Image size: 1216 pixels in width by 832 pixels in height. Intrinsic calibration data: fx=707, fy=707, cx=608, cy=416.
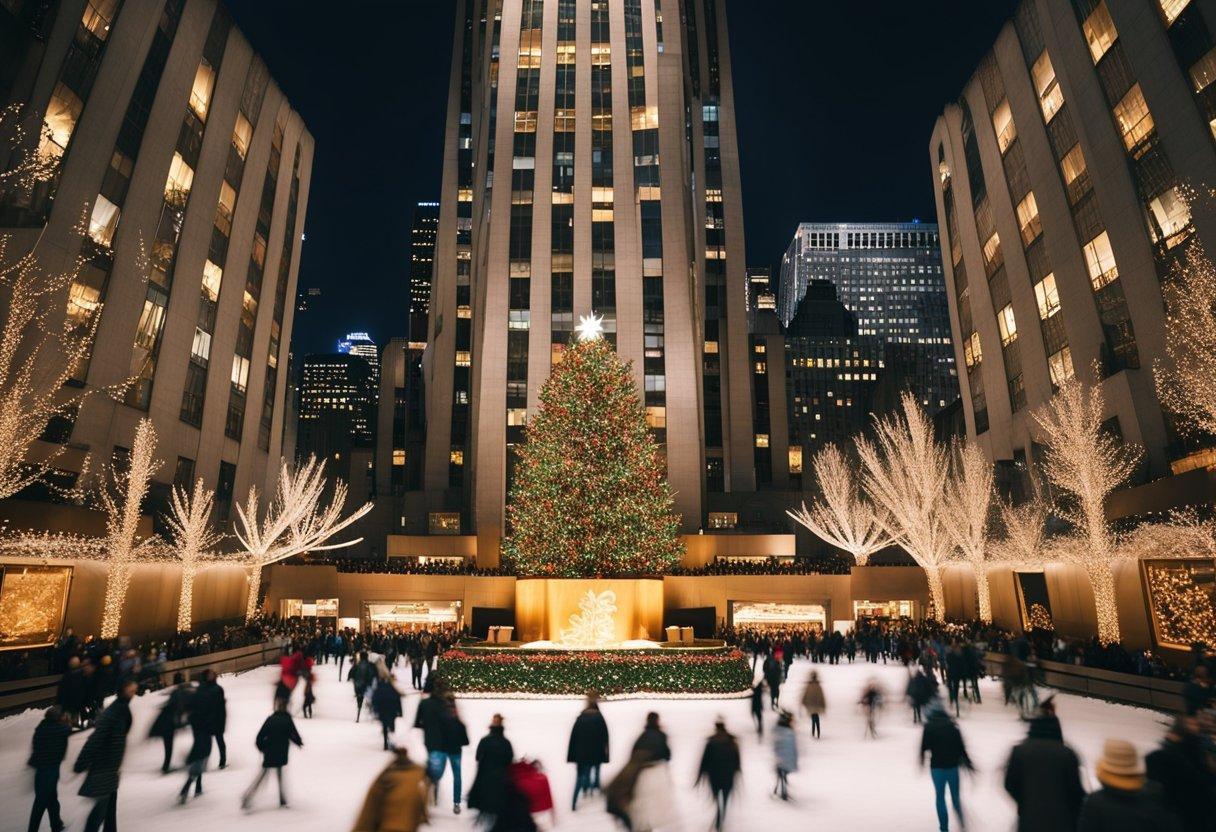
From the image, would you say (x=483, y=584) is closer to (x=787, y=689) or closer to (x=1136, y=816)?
(x=787, y=689)

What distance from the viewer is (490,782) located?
704cm

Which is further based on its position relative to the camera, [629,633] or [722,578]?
[722,578]

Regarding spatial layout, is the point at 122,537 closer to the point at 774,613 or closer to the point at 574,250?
the point at 774,613

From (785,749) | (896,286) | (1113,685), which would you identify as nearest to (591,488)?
(1113,685)

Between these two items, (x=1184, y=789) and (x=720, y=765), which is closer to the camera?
(x=1184, y=789)

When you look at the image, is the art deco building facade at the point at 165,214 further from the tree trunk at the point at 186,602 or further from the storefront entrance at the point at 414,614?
the storefront entrance at the point at 414,614

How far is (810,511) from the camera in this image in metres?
59.5

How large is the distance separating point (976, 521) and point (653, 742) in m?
32.0

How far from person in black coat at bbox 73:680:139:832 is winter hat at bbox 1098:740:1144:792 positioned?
919 cm

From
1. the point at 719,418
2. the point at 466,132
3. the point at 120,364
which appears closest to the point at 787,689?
the point at 120,364

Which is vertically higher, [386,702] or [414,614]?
[414,614]

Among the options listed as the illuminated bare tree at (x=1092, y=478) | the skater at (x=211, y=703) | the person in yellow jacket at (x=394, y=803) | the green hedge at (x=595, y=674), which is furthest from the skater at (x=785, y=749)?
the illuminated bare tree at (x=1092, y=478)

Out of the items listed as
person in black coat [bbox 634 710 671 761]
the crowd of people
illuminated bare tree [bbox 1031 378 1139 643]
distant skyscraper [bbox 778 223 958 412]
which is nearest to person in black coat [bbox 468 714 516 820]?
the crowd of people

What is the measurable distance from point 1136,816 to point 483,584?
37.8 metres
